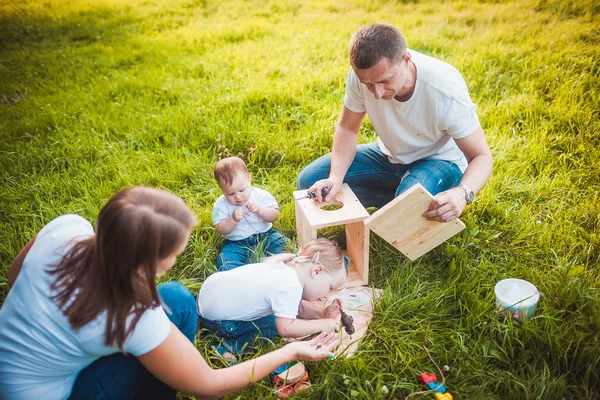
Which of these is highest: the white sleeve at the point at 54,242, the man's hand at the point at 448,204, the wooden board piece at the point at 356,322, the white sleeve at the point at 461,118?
the white sleeve at the point at 54,242

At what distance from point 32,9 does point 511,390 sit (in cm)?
932

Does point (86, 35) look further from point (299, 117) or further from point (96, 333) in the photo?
point (96, 333)

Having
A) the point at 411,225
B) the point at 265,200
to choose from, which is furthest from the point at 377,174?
the point at 265,200

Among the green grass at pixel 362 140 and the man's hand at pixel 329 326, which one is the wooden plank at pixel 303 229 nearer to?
the green grass at pixel 362 140

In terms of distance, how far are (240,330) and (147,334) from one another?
3.38 feet

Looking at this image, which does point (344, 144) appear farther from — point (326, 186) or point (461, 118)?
point (461, 118)

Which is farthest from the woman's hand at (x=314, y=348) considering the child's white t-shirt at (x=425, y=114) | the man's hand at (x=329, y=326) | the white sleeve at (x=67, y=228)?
the child's white t-shirt at (x=425, y=114)

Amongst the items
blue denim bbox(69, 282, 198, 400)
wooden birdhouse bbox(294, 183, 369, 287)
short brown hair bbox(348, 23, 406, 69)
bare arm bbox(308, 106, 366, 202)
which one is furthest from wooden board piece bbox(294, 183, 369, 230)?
blue denim bbox(69, 282, 198, 400)

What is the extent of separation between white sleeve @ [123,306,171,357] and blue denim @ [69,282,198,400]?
0.25m

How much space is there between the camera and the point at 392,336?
2.51 m

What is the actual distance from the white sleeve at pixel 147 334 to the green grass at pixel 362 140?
86cm

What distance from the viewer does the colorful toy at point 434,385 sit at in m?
2.14

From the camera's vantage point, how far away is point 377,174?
3.23 meters

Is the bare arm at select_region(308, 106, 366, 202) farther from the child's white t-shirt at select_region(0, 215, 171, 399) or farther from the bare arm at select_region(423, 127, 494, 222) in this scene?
the child's white t-shirt at select_region(0, 215, 171, 399)
